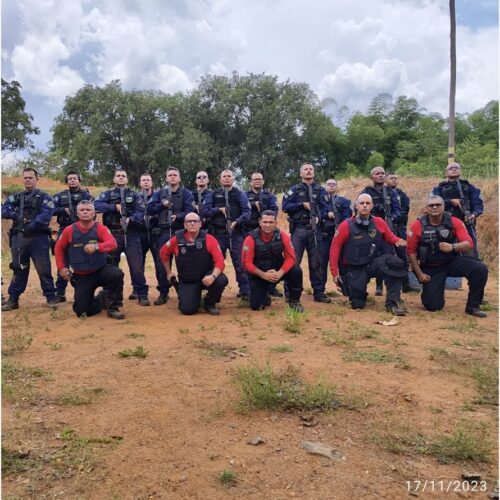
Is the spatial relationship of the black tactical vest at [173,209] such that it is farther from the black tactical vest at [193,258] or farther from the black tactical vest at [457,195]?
the black tactical vest at [457,195]

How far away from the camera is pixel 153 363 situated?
485 cm

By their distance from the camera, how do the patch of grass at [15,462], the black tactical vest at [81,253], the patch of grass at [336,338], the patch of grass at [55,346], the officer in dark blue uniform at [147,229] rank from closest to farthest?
the patch of grass at [15,462]
the patch of grass at [55,346]
the patch of grass at [336,338]
the black tactical vest at [81,253]
the officer in dark blue uniform at [147,229]

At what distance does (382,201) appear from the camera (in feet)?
29.1

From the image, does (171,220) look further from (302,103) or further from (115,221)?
(302,103)

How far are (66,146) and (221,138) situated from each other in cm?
Answer: 1067

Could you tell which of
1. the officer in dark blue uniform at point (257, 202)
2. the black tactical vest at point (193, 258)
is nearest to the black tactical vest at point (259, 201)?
the officer in dark blue uniform at point (257, 202)

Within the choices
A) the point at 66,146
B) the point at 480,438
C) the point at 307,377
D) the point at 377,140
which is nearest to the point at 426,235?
the point at 307,377

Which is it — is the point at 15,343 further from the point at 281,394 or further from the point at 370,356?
the point at 370,356

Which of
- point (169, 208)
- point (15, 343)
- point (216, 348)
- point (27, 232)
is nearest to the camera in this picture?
point (216, 348)

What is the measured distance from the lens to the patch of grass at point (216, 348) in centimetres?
512

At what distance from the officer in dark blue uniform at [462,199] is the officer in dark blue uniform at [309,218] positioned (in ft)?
6.74

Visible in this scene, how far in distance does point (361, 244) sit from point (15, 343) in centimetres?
480

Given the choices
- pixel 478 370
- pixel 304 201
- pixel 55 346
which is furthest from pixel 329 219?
pixel 55 346
